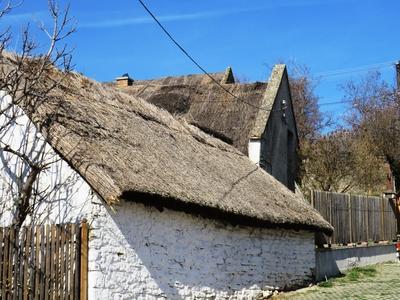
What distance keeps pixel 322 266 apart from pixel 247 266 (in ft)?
14.2

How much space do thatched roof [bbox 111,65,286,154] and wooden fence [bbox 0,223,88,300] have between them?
11.2 m

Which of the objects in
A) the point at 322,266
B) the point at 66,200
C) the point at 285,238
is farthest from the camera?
the point at 322,266

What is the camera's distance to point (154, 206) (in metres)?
10.9

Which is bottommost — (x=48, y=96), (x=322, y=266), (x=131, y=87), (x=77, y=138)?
(x=322, y=266)

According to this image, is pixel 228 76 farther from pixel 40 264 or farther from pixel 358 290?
pixel 40 264

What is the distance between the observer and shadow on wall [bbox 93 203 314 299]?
33.0ft

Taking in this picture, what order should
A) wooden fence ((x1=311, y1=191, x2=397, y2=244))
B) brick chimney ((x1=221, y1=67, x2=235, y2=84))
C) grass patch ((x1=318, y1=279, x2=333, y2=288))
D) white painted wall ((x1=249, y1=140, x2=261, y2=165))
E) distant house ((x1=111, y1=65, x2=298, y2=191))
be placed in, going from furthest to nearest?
brick chimney ((x1=221, y1=67, x2=235, y2=84))
distant house ((x1=111, y1=65, x2=298, y2=191))
white painted wall ((x1=249, y1=140, x2=261, y2=165))
wooden fence ((x1=311, y1=191, x2=397, y2=244))
grass patch ((x1=318, y1=279, x2=333, y2=288))

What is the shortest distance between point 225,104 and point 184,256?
1236 cm

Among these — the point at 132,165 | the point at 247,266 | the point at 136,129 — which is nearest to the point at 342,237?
the point at 247,266

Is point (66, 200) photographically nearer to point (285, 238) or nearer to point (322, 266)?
point (285, 238)

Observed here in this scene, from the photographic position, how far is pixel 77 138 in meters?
10.5

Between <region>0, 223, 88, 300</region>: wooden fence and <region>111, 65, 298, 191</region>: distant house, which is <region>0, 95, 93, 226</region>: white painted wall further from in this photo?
<region>111, 65, 298, 191</region>: distant house

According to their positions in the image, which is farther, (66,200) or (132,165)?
(132,165)

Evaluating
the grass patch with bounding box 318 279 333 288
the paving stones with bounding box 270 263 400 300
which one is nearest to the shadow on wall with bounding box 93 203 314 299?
the paving stones with bounding box 270 263 400 300
